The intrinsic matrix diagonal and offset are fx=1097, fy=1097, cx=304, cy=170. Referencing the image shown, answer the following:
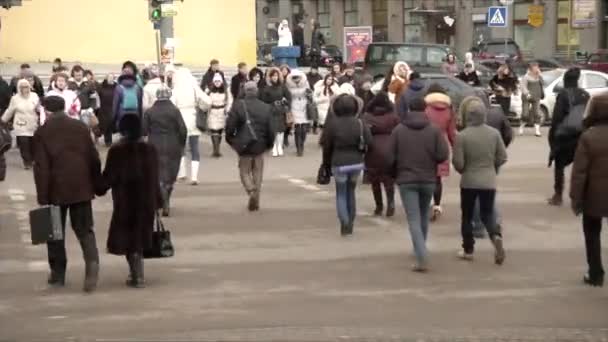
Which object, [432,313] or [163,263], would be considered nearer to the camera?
[432,313]

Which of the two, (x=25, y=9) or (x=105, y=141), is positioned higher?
(x=25, y=9)

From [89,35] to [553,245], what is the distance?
934 inches

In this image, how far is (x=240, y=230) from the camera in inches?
504

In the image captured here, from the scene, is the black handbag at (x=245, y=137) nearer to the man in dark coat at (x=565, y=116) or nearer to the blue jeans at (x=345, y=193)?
the blue jeans at (x=345, y=193)

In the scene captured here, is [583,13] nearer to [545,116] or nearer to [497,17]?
[497,17]

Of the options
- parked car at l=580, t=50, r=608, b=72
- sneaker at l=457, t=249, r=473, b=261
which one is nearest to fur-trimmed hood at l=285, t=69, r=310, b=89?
sneaker at l=457, t=249, r=473, b=261

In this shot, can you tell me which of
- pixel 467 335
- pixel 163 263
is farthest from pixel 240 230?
pixel 467 335

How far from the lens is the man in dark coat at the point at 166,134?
13289mm

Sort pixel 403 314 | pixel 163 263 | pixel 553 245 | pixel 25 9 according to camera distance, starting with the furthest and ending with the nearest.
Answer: pixel 25 9
pixel 553 245
pixel 163 263
pixel 403 314

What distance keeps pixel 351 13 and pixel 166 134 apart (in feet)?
181

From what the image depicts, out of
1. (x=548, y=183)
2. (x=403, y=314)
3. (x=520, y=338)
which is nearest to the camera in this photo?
(x=520, y=338)

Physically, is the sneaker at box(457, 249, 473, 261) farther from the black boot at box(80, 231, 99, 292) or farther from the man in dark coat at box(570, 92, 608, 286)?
the black boot at box(80, 231, 99, 292)

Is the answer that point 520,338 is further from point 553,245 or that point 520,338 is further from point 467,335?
point 553,245

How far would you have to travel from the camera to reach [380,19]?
215 feet
